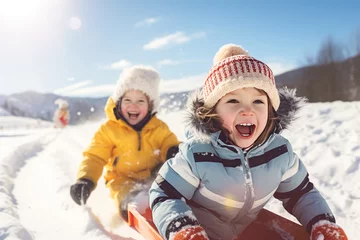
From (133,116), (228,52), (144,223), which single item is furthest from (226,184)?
(133,116)

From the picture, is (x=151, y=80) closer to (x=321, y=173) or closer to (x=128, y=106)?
(x=128, y=106)

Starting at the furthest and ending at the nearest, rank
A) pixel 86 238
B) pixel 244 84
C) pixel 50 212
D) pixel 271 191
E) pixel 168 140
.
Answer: pixel 168 140 → pixel 50 212 → pixel 86 238 → pixel 271 191 → pixel 244 84

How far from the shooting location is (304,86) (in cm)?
1473

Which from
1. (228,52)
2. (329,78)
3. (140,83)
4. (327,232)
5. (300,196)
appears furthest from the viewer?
(329,78)

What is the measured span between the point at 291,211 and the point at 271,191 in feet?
0.68

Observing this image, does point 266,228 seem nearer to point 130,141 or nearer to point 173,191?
point 173,191

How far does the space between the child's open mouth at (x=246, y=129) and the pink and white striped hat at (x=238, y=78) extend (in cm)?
16

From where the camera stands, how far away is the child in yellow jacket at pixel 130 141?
9.03 feet

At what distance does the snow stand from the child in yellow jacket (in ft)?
0.82

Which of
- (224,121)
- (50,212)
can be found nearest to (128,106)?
(50,212)

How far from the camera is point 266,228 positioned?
178 centimetres

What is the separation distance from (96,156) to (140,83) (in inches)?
29.9

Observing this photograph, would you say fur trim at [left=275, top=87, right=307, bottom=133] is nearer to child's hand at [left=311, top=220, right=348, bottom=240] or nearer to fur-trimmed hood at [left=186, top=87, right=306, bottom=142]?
fur-trimmed hood at [left=186, top=87, right=306, bottom=142]

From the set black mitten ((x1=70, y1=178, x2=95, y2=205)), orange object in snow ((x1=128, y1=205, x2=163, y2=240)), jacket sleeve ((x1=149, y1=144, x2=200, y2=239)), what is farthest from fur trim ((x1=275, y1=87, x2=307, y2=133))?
black mitten ((x1=70, y1=178, x2=95, y2=205))
